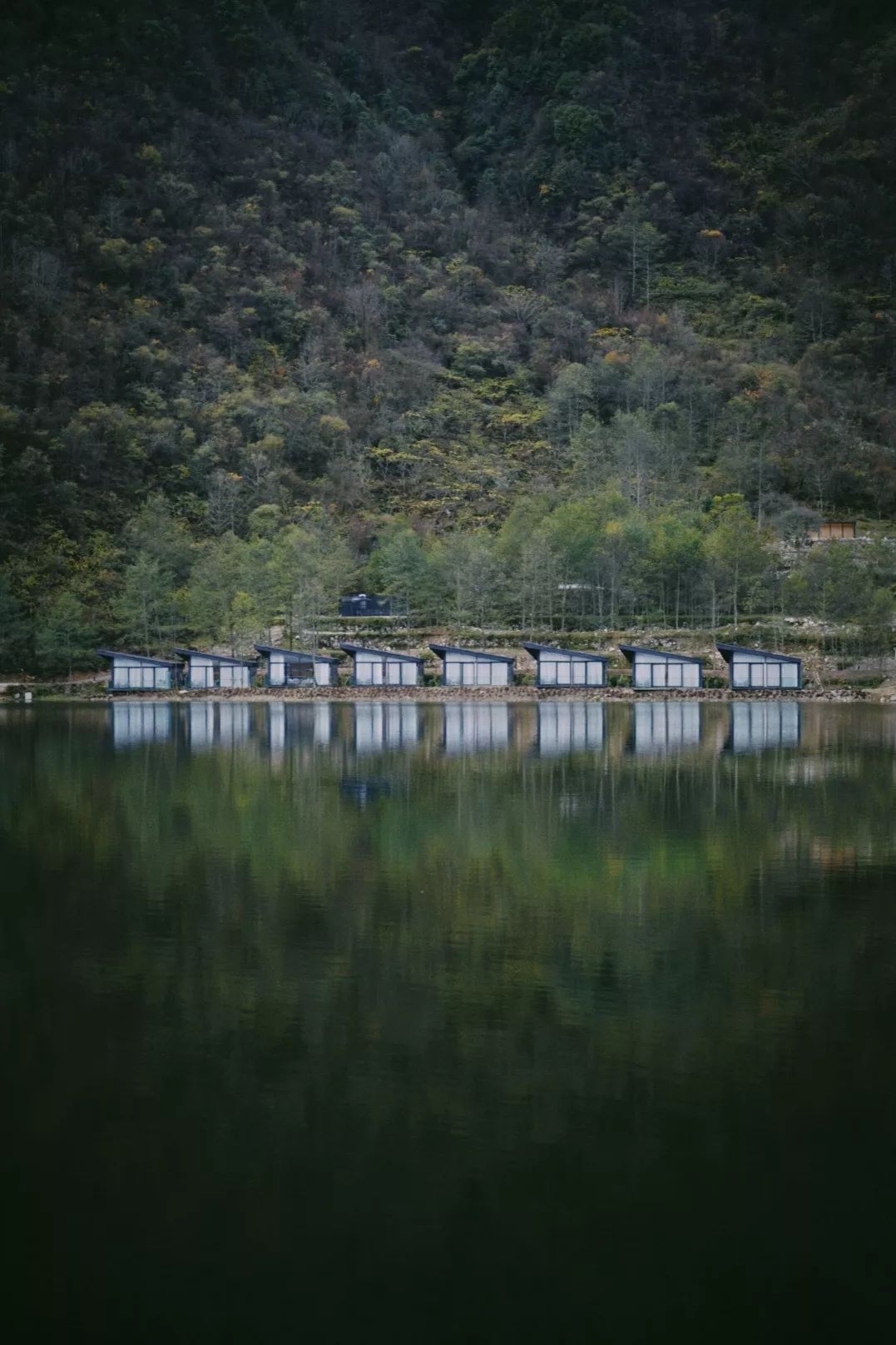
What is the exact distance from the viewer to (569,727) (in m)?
46.6

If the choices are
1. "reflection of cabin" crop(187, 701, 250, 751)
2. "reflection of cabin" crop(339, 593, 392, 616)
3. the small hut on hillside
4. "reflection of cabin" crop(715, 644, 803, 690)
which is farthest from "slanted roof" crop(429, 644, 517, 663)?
the small hut on hillside

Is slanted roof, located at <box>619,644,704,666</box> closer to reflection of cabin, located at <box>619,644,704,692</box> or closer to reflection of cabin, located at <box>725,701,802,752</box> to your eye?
reflection of cabin, located at <box>619,644,704,692</box>

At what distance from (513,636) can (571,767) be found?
47275 millimetres

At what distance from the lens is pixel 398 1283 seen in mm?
7840

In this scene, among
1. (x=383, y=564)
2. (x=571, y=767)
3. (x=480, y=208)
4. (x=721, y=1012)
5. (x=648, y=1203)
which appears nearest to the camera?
(x=648, y=1203)

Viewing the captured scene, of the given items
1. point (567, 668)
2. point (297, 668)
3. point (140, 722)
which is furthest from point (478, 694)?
point (140, 722)

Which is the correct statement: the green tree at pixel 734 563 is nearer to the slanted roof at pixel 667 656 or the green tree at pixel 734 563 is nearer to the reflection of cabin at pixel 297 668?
the slanted roof at pixel 667 656

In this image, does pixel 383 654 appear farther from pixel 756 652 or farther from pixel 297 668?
pixel 756 652

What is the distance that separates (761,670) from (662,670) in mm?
4477

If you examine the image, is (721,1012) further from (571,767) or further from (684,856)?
(571,767)

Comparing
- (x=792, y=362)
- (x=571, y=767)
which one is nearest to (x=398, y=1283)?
(x=571, y=767)

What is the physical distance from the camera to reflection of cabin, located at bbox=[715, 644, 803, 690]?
6788cm

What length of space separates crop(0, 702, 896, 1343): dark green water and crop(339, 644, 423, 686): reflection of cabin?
48.2 metres

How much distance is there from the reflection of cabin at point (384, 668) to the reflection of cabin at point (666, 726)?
42.1ft
